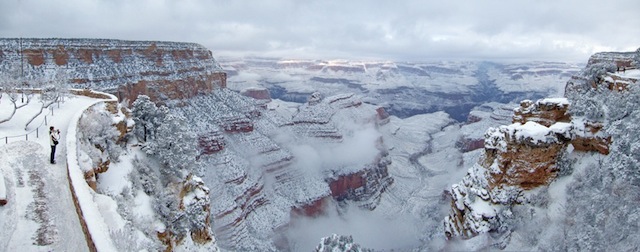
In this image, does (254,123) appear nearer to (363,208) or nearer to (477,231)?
(363,208)

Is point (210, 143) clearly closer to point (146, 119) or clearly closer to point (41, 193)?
point (146, 119)

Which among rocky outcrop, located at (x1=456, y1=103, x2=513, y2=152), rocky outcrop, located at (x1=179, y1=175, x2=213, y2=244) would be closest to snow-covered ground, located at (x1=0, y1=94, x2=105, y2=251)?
rocky outcrop, located at (x1=179, y1=175, x2=213, y2=244)

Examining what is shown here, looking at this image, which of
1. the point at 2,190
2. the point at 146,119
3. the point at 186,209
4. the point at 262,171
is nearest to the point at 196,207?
the point at 186,209

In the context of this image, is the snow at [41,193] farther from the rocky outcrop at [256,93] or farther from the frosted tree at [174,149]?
the rocky outcrop at [256,93]

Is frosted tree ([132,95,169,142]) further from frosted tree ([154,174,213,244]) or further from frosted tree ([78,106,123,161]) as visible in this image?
frosted tree ([154,174,213,244])

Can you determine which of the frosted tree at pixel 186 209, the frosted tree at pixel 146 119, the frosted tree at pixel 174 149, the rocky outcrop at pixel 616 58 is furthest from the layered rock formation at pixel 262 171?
the rocky outcrop at pixel 616 58

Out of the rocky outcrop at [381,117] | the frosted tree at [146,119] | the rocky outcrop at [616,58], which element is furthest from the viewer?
the rocky outcrop at [381,117]
